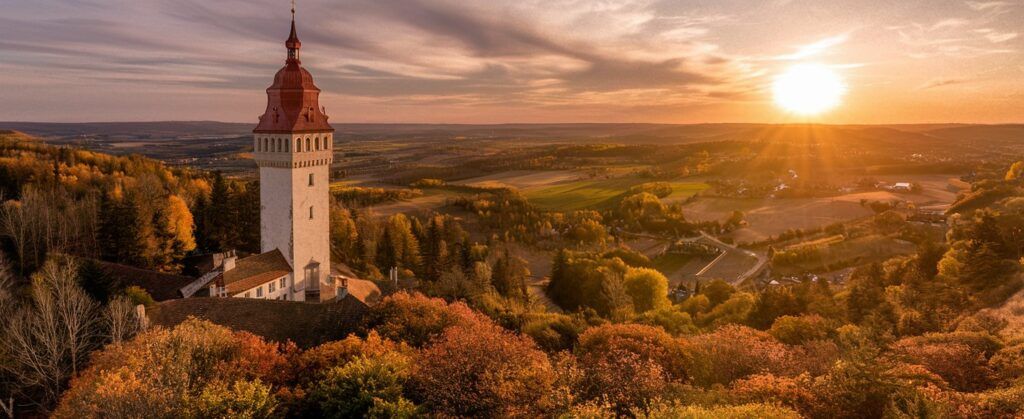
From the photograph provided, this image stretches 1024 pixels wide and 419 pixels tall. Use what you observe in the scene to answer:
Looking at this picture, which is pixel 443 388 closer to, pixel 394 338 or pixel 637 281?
pixel 394 338

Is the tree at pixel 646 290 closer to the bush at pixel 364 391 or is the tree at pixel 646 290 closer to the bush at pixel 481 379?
the bush at pixel 481 379

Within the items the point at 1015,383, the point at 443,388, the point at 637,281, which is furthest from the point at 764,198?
the point at 443,388

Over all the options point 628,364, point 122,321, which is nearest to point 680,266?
point 628,364

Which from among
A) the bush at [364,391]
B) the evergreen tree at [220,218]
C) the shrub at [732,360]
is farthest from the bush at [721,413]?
the evergreen tree at [220,218]

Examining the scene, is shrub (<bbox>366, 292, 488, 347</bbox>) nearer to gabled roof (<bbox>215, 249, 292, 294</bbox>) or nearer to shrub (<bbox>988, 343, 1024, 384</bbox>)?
gabled roof (<bbox>215, 249, 292, 294</bbox>)

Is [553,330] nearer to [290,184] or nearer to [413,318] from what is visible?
[413,318]
